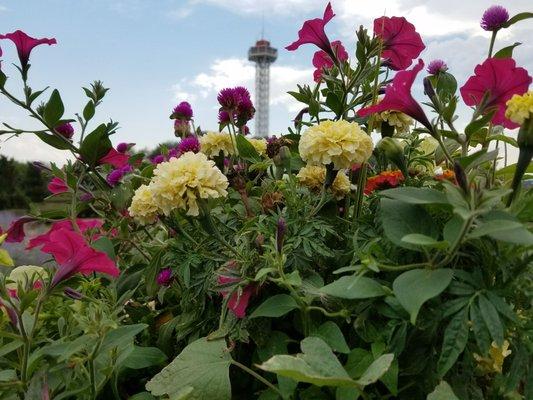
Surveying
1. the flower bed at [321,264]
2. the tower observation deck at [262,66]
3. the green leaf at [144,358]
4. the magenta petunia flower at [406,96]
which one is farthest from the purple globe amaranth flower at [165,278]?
the tower observation deck at [262,66]

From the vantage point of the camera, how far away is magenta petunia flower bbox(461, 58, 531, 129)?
81 cm

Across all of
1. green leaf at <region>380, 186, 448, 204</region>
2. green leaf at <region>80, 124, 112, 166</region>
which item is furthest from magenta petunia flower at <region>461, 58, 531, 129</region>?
green leaf at <region>80, 124, 112, 166</region>

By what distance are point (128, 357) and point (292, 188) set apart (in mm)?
375

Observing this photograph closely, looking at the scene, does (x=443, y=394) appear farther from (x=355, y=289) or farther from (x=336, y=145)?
(x=336, y=145)

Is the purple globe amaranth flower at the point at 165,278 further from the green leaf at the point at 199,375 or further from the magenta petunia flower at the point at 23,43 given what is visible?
the magenta petunia flower at the point at 23,43

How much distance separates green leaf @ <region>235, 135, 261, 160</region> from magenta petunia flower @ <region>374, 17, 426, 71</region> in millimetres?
312

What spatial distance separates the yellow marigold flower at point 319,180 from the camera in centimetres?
96

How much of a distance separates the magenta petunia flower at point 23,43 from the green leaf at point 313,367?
81 centimetres

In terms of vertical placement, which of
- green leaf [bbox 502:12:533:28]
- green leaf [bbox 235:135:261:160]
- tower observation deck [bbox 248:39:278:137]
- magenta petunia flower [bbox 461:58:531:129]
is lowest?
green leaf [bbox 235:135:261:160]

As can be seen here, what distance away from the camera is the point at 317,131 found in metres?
0.89

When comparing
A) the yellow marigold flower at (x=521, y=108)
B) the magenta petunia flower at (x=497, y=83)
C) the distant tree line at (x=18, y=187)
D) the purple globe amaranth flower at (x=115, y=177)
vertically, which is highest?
the magenta petunia flower at (x=497, y=83)

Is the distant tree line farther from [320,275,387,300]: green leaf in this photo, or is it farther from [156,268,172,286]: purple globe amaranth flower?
[320,275,387,300]: green leaf

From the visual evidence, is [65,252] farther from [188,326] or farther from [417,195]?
[417,195]

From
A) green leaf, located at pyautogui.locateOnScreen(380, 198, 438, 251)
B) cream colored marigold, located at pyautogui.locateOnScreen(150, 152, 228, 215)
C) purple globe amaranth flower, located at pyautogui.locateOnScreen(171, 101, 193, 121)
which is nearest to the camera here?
green leaf, located at pyautogui.locateOnScreen(380, 198, 438, 251)
